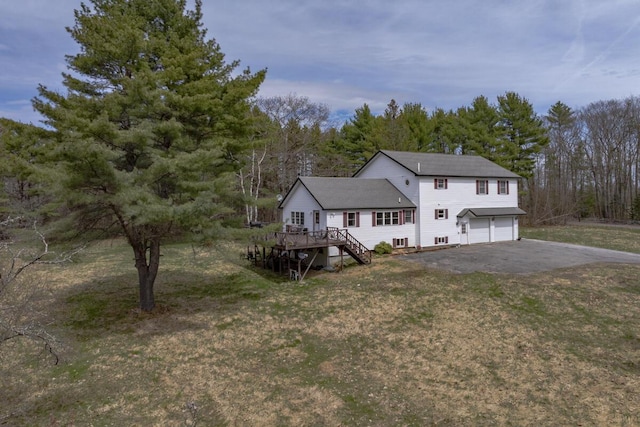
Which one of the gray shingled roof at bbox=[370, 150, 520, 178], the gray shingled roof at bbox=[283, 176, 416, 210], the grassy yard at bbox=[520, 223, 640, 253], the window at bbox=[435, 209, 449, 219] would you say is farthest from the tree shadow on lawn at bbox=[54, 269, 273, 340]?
the grassy yard at bbox=[520, 223, 640, 253]

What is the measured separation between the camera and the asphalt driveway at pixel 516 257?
62.3ft

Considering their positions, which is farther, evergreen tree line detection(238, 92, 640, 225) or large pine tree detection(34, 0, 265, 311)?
evergreen tree line detection(238, 92, 640, 225)

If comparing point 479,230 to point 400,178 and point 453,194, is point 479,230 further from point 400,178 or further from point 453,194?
point 400,178

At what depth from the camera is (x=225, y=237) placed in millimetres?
12852

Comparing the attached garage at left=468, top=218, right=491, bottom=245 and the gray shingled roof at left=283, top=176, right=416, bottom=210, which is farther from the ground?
the gray shingled roof at left=283, top=176, right=416, bottom=210

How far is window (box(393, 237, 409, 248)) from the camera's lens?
960 inches

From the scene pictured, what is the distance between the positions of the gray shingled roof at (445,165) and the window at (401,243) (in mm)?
4490

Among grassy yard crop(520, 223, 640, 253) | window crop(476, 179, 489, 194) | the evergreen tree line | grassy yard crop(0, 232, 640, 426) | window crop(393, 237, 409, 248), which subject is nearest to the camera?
grassy yard crop(0, 232, 640, 426)

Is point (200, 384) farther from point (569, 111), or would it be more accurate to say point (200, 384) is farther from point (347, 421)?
point (569, 111)

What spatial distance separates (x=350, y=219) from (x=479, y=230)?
10988 millimetres

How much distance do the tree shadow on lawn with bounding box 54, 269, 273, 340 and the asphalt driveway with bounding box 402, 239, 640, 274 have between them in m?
10.1

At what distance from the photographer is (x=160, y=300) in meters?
15.6

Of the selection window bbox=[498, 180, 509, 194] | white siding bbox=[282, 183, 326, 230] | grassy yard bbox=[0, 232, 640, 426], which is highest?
window bbox=[498, 180, 509, 194]

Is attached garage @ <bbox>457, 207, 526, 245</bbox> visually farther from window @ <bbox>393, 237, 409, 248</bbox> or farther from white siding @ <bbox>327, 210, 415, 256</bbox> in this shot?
window @ <bbox>393, 237, 409, 248</bbox>
